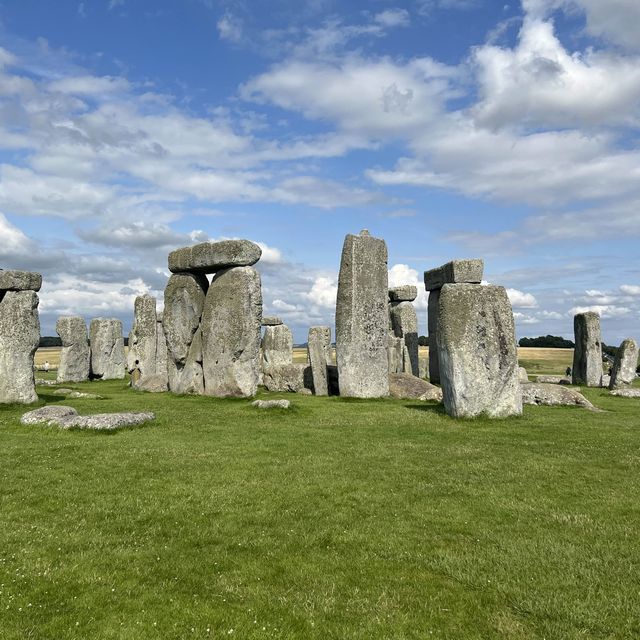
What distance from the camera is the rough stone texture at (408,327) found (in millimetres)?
32562

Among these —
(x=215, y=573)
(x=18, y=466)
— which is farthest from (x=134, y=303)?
(x=215, y=573)

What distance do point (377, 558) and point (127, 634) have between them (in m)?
2.60

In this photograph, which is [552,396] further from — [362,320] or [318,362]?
[318,362]

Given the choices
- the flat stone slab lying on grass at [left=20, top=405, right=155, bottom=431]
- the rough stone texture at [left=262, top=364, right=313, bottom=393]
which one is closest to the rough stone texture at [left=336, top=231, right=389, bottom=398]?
the rough stone texture at [left=262, top=364, right=313, bottom=393]

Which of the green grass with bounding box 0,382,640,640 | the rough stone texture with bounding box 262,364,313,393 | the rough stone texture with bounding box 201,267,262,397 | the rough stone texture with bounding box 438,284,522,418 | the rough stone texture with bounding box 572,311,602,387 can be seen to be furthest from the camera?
the rough stone texture with bounding box 572,311,602,387

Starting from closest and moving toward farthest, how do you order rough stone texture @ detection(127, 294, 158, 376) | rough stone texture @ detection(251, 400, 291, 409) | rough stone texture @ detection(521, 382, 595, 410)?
rough stone texture @ detection(251, 400, 291, 409)
rough stone texture @ detection(521, 382, 595, 410)
rough stone texture @ detection(127, 294, 158, 376)

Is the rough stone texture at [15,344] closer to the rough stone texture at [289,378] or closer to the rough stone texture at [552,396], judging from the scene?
the rough stone texture at [289,378]

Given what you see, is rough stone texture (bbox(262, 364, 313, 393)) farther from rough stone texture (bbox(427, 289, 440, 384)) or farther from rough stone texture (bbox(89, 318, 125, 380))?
rough stone texture (bbox(89, 318, 125, 380))

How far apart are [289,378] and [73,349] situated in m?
15.1

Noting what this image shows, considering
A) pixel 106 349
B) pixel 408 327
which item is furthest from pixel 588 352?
pixel 106 349

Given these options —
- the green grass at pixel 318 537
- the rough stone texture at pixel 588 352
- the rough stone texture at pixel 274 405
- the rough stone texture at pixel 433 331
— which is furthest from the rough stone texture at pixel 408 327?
the green grass at pixel 318 537

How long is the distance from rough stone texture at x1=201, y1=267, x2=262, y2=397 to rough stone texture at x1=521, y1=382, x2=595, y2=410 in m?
9.63

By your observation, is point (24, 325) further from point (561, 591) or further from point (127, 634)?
point (561, 591)

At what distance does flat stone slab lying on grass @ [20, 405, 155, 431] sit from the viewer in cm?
1304
